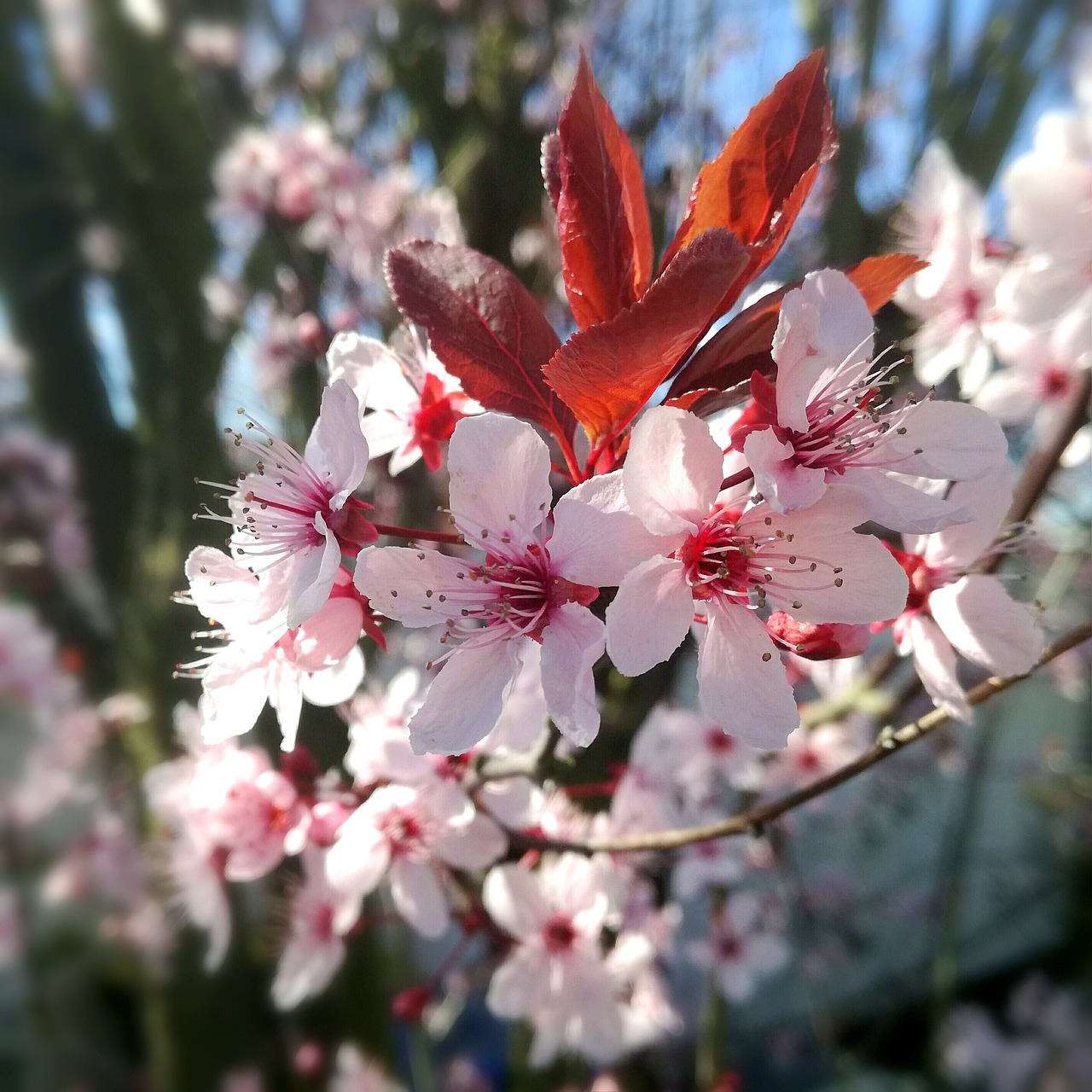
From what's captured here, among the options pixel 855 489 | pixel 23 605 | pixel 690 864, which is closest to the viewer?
pixel 855 489

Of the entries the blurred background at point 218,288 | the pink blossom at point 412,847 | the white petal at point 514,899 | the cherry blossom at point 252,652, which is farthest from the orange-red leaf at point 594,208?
the blurred background at point 218,288

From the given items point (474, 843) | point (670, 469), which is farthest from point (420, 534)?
point (474, 843)

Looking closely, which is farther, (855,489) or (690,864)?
(690,864)

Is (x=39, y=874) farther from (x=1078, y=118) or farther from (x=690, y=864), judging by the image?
(x=1078, y=118)

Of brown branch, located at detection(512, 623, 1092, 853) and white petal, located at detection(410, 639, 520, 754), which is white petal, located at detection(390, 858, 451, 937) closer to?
brown branch, located at detection(512, 623, 1092, 853)

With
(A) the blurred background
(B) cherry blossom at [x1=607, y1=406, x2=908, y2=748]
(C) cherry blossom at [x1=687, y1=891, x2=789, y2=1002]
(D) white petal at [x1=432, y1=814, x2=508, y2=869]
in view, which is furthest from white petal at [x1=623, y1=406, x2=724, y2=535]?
A: (C) cherry blossom at [x1=687, y1=891, x2=789, y2=1002]

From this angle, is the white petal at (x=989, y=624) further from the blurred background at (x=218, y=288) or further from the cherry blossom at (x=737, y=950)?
the cherry blossom at (x=737, y=950)

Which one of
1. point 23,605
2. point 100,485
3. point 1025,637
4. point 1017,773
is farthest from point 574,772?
point 1017,773
